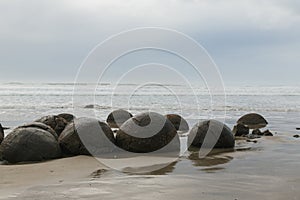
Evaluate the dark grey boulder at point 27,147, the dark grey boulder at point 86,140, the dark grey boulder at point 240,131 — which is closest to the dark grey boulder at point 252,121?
the dark grey boulder at point 240,131

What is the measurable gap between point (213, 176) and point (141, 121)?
3029 mm

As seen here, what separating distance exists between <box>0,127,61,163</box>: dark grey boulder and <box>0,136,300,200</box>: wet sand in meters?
0.41

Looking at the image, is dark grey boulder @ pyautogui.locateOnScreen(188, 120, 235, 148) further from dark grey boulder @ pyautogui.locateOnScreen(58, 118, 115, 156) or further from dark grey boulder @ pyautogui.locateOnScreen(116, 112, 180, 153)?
dark grey boulder @ pyautogui.locateOnScreen(58, 118, 115, 156)

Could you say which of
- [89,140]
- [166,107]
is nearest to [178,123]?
[89,140]

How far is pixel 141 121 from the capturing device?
8625 mm

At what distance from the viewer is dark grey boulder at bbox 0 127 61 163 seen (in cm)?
766

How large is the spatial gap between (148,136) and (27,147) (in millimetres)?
2624

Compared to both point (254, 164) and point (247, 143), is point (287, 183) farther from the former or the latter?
point (247, 143)

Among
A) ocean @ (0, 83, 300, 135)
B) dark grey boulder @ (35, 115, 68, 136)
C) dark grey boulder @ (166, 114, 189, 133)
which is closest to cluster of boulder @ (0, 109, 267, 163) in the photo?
dark grey boulder @ (35, 115, 68, 136)

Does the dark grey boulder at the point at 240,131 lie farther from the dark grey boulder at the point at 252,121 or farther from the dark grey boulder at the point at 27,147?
the dark grey boulder at the point at 27,147

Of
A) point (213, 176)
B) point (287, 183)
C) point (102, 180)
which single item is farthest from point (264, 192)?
point (102, 180)

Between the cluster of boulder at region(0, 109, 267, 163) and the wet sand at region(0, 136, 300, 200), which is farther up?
the cluster of boulder at region(0, 109, 267, 163)

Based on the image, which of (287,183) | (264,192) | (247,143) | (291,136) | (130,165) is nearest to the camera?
(264,192)

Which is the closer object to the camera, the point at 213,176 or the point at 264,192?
the point at 264,192
